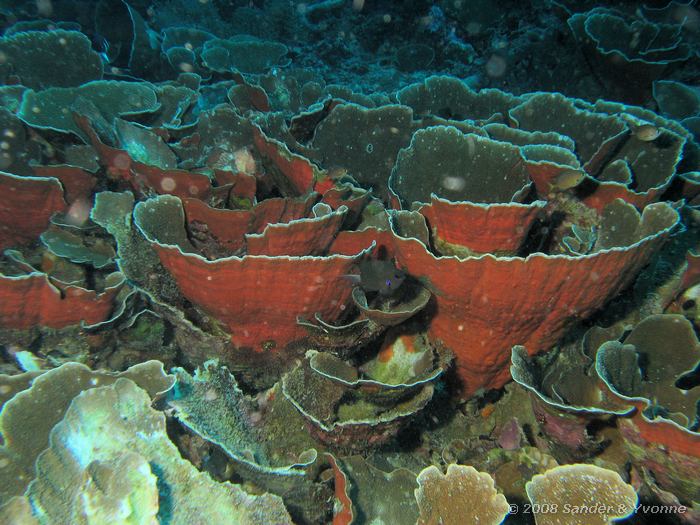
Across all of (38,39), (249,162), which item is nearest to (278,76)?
(249,162)

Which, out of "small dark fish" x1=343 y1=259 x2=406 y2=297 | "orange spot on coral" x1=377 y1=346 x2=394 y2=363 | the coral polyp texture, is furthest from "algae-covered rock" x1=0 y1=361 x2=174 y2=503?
"orange spot on coral" x1=377 y1=346 x2=394 y2=363

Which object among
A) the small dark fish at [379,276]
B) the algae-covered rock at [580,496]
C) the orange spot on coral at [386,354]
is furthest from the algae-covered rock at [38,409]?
the algae-covered rock at [580,496]

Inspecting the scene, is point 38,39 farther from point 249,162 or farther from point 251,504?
point 251,504

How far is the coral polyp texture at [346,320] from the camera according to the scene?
1.88m

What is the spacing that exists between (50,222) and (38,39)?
3.37 meters

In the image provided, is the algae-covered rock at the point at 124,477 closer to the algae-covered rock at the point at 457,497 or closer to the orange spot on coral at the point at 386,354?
the algae-covered rock at the point at 457,497

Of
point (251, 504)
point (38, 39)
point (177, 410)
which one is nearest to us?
point (251, 504)

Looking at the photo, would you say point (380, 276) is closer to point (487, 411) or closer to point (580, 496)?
point (580, 496)

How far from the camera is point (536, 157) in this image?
3.09 m

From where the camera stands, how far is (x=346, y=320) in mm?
2631

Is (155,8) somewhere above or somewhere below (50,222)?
above

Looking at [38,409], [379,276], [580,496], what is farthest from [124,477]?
[580,496]

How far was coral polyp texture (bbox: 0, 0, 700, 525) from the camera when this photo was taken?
6.18ft

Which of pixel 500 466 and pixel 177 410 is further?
pixel 500 466
